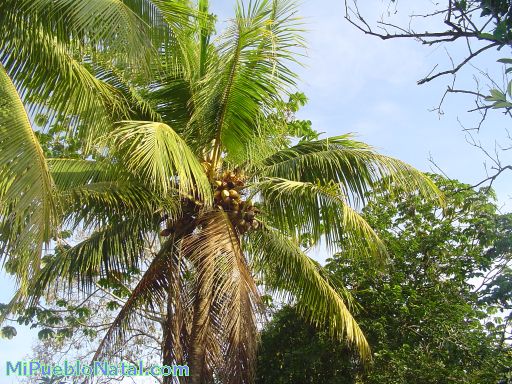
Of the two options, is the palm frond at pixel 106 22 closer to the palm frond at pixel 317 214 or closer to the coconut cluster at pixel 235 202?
the coconut cluster at pixel 235 202

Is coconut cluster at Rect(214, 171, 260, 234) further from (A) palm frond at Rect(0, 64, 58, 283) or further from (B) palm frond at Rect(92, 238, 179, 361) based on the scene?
(A) palm frond at Rect(0, 64, 58, 283)

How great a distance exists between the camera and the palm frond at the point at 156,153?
242 inches

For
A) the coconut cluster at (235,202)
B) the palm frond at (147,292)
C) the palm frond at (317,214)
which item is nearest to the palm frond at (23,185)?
the palm frond at (147,292)

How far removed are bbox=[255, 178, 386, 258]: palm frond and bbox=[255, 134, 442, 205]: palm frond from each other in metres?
0.28

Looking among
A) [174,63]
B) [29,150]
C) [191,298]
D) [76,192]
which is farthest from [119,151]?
[29,150]

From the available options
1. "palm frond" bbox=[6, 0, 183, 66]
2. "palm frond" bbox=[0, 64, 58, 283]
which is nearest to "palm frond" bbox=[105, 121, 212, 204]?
"palm frond" bbox=[6, 0, 183, 66]

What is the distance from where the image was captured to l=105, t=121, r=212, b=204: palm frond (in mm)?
6145

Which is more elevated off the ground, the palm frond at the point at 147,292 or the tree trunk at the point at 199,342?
the palm frond at the point at 147,292

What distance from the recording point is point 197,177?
6.78 meters

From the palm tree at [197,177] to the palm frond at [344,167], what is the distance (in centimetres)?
2

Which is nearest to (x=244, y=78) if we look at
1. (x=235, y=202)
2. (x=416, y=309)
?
(x=235, y=202)

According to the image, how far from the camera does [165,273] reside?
7402 millimetres

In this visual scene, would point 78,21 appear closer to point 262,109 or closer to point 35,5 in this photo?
point 35,5

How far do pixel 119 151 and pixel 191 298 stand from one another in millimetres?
1767
